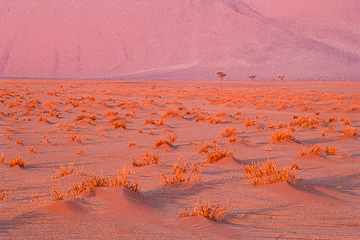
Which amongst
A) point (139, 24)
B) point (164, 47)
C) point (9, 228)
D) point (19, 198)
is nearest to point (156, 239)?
point (9, 228)

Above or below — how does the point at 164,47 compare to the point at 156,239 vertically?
above

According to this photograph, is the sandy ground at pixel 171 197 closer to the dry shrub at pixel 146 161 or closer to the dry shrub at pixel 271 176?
the dry shrub at pixel 271 176

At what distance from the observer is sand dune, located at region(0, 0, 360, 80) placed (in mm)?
131500

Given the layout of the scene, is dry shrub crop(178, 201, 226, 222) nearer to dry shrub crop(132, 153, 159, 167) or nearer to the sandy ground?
the sandy ground

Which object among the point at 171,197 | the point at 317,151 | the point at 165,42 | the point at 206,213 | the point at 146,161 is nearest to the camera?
the point at 206,213

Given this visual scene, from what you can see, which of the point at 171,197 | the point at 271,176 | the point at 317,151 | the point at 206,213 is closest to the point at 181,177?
the point at 171,197

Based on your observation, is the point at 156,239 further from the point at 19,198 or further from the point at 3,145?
the point at 3,145

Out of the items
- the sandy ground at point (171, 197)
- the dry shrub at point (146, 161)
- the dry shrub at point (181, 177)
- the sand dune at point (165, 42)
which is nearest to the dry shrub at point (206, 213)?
the sandy ground at point (171, 197)

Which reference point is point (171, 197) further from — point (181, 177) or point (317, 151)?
point (317, 151)

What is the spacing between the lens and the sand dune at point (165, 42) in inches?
5177

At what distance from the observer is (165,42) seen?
14075cm

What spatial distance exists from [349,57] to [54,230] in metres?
153

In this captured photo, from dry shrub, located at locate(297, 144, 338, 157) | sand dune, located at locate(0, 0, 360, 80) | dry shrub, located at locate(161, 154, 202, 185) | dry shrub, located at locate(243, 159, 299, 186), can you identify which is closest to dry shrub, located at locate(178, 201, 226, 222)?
dry shrub, located at locate(161, 154, 202, 185)

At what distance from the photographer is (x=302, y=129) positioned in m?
14.2
